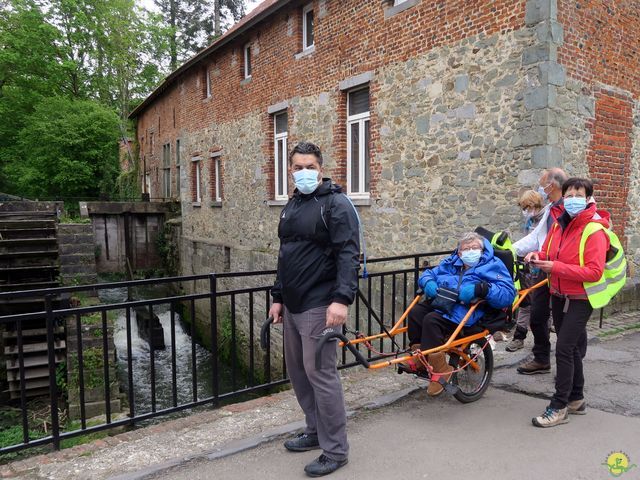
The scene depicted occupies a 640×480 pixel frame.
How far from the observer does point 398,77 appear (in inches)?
348

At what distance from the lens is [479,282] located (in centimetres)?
371

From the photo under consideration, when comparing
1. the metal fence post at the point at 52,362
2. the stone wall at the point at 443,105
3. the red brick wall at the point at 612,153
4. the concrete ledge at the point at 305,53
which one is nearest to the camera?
the metal fence post at the point at 52,362

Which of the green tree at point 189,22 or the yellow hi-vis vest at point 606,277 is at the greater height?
the green tree at point 189,22

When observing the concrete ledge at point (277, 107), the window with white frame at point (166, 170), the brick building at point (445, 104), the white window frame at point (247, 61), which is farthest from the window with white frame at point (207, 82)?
the window with white frame at point (166, 170)

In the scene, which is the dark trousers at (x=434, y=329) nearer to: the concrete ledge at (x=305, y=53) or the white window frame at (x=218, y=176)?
the concrete ledge at (x=305, y=53)

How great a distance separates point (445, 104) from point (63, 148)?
23.5 meters

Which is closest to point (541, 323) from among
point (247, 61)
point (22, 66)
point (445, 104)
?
point (445, 104)

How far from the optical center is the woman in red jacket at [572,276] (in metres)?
3.44

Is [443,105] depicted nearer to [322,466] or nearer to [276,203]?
[276,203]

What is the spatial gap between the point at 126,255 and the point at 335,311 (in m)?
19.7

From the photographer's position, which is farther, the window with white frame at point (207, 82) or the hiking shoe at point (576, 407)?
the window with white frame at point (207, 82)

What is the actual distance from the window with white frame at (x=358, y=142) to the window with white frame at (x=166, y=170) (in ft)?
47.3

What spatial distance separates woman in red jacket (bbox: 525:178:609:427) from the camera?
11.3 feet

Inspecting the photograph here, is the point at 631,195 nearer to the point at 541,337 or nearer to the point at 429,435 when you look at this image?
the point at 541,337
